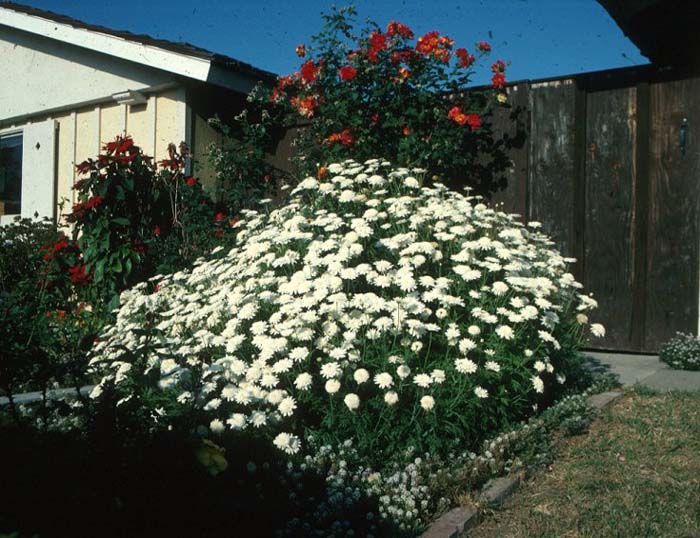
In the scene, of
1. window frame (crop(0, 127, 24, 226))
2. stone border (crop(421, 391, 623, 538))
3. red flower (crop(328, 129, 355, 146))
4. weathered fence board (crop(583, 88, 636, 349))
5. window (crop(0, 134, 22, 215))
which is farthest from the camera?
window (crop(0, 134, 22, 215))

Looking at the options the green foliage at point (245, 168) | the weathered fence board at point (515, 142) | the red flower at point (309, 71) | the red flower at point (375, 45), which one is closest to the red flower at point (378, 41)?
the red flower at point (375, 45)

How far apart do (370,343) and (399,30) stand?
371 centimetres

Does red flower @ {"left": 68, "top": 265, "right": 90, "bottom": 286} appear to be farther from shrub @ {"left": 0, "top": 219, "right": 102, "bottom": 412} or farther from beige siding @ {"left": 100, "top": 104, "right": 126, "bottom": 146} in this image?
beige siding @ {"left": 100, "top": 104, "right": 126, "bottom": 146}

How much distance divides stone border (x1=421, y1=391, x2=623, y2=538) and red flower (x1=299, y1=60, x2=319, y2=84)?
432cm

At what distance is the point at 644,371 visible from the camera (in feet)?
15.8

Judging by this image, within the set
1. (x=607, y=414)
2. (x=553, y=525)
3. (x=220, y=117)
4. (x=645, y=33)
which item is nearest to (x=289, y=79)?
(x=220, y=117)

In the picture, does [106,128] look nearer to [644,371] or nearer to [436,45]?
[436,45]

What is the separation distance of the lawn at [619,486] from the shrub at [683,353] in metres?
1.13

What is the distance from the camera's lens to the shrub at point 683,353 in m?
4.82

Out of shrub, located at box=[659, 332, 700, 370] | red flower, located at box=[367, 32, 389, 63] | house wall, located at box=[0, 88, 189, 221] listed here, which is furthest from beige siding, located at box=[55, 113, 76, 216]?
shrub, located at box=[659, 332, 700, 370]

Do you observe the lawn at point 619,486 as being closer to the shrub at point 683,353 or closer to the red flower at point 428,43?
the shrub at point 683,353

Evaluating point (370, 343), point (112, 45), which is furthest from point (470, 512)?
point (112, 45)

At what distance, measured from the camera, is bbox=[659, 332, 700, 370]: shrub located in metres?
4.82

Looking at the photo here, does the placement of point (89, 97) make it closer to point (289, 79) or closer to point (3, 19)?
point (3, 19)
